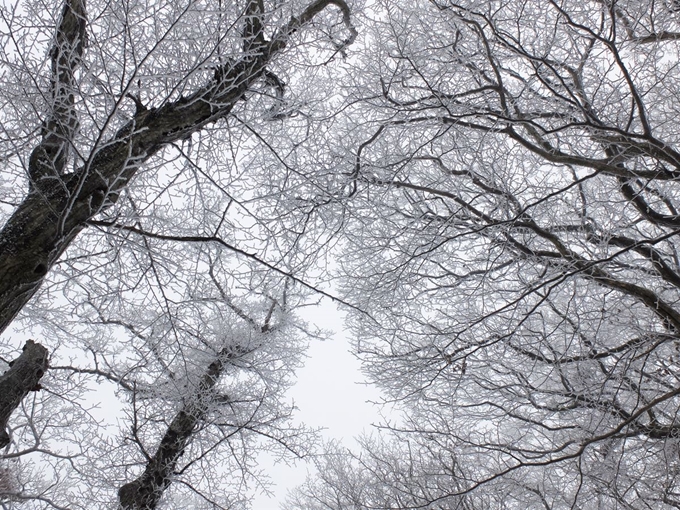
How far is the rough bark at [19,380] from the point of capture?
111 inches

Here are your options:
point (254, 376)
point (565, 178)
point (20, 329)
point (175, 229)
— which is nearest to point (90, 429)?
point (20, 329)

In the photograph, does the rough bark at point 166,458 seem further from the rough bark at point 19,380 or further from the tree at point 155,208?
the rough bark at point 19,380

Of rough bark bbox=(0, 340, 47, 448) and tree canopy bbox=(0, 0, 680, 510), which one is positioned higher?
tree canopy bbox=(0, 0, 680, 510)

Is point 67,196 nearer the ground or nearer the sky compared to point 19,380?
nearer the sky

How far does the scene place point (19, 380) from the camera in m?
2.88

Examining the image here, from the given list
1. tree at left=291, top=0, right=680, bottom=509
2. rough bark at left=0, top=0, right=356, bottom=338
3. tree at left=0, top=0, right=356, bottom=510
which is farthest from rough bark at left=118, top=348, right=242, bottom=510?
rough bark at left=0, top=0, right=356, bottom=338

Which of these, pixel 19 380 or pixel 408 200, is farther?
pixel 408 200

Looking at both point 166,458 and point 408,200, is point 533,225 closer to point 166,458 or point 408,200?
point 408,200

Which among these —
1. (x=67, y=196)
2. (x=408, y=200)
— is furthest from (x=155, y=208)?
(x=408, y=200)

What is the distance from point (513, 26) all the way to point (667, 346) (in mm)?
3389

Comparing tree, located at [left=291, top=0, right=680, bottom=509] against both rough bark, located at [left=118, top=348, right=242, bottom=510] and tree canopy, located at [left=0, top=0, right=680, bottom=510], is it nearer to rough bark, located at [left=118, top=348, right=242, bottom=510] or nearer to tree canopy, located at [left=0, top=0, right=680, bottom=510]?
tree canopy, located at [left=0, top=0, right=680, bottom=510]

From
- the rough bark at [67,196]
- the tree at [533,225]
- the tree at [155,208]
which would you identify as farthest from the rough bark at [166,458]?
the rough bark at [67,196]

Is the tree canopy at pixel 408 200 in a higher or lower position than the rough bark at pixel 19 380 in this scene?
higher

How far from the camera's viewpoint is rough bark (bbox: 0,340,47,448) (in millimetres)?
2812
